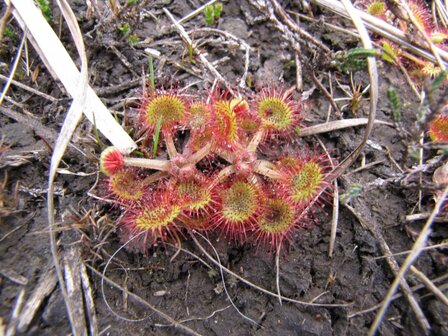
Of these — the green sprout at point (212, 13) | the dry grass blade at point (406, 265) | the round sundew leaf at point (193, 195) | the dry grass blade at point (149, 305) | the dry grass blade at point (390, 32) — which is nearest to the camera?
the dry grass blade at point (406, 265)

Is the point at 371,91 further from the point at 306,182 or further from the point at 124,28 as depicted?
the point at 124,28

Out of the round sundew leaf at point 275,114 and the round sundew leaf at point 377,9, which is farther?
the round sundew leaf at point 377,9

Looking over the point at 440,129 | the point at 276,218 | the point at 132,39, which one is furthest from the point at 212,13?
the point at 440,129

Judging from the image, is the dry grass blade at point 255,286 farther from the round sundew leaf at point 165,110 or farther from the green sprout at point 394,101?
the green sprout at point 394,101

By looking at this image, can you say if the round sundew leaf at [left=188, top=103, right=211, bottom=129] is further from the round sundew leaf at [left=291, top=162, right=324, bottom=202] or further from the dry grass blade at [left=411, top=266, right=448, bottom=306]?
the dry grass blade at [left=411, top=266, right=448, bottom=306]

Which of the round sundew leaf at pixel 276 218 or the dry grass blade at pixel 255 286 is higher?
the round sundew leaf at pixel 276 218

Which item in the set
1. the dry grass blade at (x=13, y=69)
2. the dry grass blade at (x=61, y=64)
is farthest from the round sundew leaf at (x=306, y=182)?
the dry grass blade at (x=13, y=69)
